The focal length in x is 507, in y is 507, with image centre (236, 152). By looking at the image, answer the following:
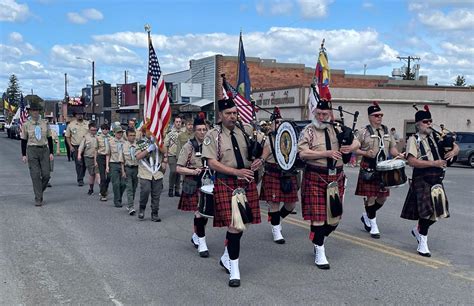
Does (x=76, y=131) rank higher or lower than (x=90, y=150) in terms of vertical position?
higher

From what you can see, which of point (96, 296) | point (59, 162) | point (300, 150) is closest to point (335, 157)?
point (300, 150)

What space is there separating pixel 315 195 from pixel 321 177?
0.22m

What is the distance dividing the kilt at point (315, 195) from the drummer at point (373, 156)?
1514 mm

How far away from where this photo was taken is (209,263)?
6.17 m

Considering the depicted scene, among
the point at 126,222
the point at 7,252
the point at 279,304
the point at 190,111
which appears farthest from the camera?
the point at 190,111

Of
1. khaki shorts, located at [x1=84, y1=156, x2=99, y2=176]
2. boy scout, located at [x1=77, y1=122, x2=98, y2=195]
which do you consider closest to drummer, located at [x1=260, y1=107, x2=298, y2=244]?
khaki shorts, located at [x1=84, y1=156, x2=99, y2=176]

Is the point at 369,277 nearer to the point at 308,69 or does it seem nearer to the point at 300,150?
the point at 300,150

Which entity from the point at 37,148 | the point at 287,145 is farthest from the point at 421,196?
the point at 37,148

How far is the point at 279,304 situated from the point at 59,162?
18072 mm

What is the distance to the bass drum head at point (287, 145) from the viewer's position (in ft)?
18.9

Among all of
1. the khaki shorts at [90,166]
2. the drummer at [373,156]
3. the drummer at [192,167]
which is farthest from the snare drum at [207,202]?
the khaki shorts at [90,166]

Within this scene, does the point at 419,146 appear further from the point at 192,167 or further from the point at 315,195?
the point at 192,167

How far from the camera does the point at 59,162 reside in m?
21.0

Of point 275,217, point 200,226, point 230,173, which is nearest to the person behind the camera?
point 230,173
